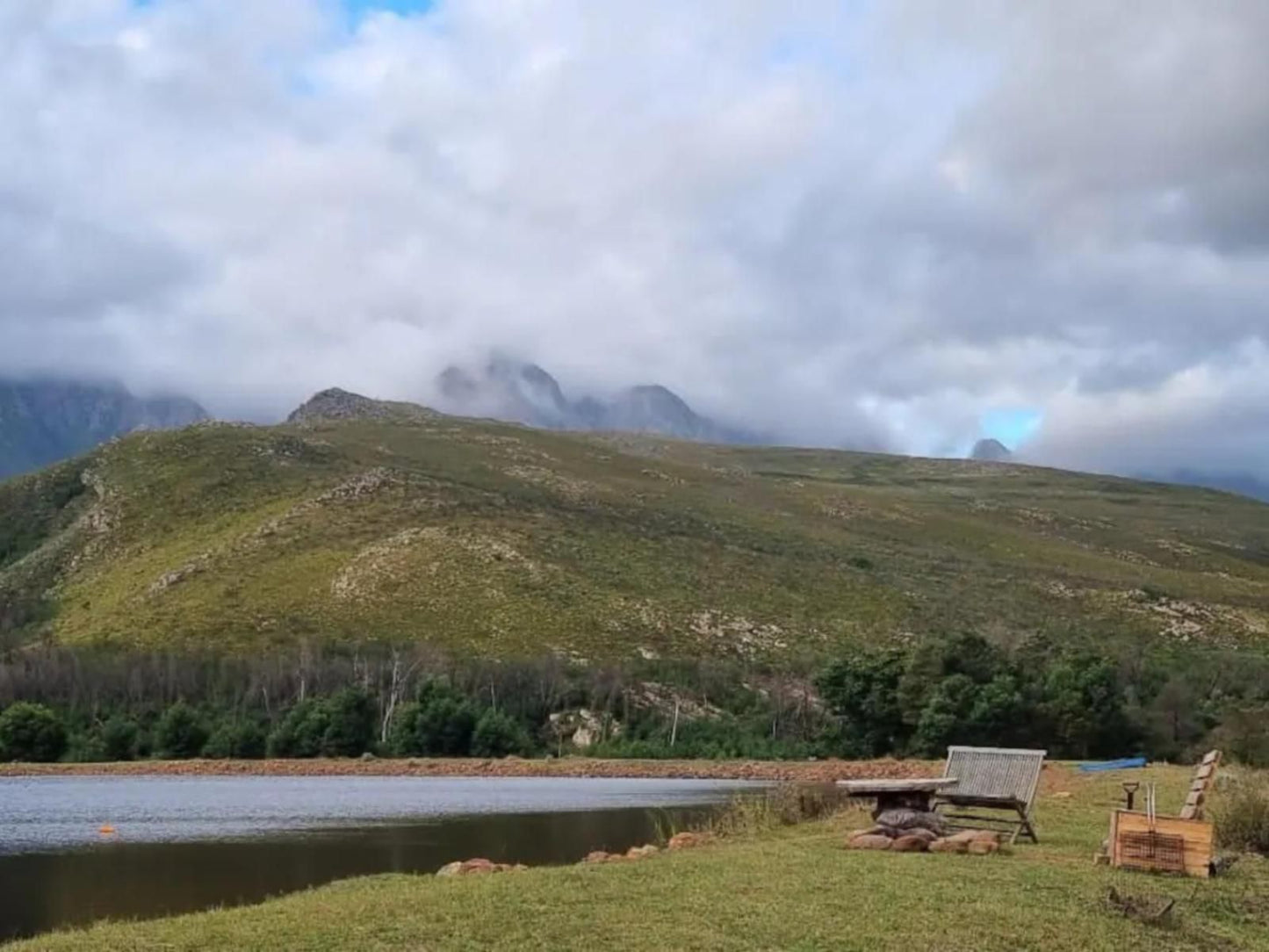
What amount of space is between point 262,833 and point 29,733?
47.5 meters

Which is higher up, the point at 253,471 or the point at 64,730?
the point at 253,471

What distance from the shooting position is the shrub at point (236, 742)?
75688 mm

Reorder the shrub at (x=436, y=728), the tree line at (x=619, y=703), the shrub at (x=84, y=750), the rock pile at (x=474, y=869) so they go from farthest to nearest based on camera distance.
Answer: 1. the shrub at (x=84, y=750)
2. the shrub at (x=436, y=728)
3. the tree line at (x=619, y=703)
4. the rock pile at (x=474, y=869)

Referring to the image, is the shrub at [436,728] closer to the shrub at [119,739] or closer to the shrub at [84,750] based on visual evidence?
the shrub at [119,739]

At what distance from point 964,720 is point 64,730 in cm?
5037

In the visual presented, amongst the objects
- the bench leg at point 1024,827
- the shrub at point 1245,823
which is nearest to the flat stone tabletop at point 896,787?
the bench leg at point 1024,827

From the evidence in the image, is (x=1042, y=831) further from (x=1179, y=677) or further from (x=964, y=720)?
(x=1179, y=677)

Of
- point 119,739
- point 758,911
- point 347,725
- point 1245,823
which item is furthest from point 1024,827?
point 119,739

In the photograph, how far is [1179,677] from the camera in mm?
69875

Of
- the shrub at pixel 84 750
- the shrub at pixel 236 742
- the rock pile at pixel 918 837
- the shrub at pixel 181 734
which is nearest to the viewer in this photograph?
the rock pile at pixel 918 837

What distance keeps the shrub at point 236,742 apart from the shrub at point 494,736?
12325mm

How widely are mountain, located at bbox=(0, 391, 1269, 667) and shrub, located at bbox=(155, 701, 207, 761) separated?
836 centimetres

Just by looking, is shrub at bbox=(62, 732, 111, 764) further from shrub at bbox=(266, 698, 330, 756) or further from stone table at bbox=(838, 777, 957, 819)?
stone table at bbox=(838, 777, 957, 819)

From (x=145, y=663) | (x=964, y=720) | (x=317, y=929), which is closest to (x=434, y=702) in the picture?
(x=145, y=663)
